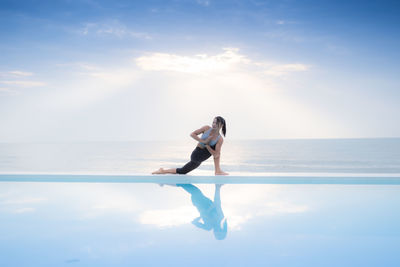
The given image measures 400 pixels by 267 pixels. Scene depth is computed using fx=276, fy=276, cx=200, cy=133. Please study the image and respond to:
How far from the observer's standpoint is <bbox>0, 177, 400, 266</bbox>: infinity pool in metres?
1.88

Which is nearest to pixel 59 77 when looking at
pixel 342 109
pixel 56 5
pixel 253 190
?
pixel 56 5

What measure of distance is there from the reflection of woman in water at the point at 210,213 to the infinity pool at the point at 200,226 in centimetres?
1

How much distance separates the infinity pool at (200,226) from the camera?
1.88 meters

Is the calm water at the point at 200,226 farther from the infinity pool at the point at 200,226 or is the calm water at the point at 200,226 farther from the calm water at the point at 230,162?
the calm water at the point at 230,162

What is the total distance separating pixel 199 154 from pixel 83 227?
2671mm

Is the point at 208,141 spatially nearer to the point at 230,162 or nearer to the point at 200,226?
the point at 200,226

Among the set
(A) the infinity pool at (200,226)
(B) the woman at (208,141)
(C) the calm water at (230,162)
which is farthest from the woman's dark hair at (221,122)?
(C) the calm water at (230,162)

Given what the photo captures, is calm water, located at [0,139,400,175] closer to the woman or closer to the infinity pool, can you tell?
the woman

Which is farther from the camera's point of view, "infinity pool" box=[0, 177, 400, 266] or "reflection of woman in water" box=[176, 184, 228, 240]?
"reflection of woman in water" box=[176, 184, 228, 240]

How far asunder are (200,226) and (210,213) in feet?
1.63

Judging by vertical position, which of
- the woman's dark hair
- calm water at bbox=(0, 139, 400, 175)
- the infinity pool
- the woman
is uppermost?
the woman's dark hair

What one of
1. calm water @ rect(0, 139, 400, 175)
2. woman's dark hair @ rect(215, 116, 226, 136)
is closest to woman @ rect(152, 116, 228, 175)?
woman's dark hair @ rect(215, 116, 226, 136)

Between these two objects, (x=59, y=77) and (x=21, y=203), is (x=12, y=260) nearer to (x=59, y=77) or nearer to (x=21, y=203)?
(x=21, y=203)

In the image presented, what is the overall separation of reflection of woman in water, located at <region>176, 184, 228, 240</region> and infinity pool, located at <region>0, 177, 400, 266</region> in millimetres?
11
